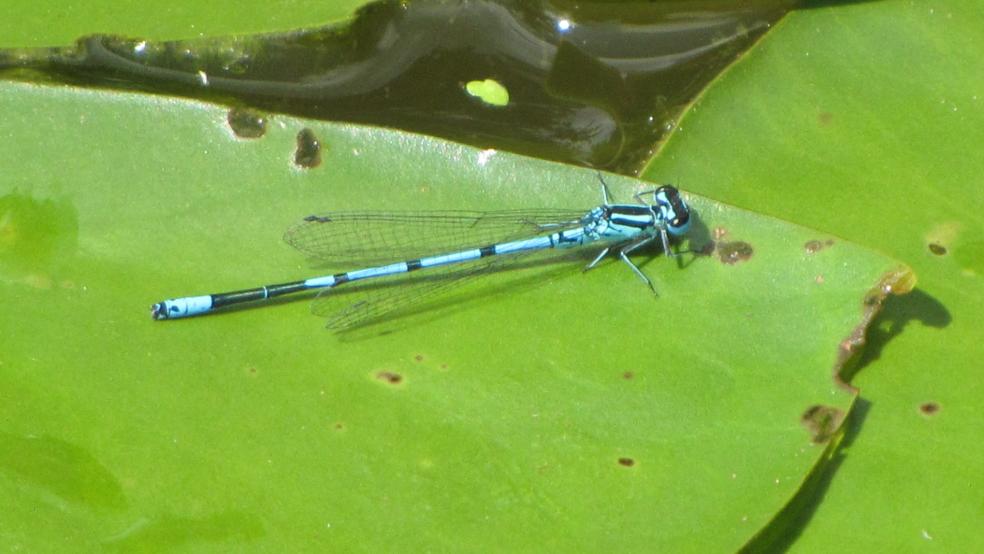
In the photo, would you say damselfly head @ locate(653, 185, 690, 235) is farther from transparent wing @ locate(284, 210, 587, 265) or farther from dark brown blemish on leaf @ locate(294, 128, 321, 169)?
dark brown blemish on leaf @ locate(294, 128, 321, 169)

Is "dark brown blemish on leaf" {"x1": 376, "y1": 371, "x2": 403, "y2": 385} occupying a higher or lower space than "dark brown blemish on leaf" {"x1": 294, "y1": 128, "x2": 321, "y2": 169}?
lower

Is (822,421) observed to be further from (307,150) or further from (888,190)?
(307,150)

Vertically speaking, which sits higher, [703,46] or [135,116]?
[135,116]

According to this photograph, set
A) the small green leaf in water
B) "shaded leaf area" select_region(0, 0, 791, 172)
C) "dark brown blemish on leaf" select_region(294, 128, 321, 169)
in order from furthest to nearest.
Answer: the small green leaf in water, "shaded leaf area" select_region(0, 0, 791, 172), "dark brown blemish on leaf" select_region(294, 128, 321, 169)

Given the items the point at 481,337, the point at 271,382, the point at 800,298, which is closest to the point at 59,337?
the point at 271,382

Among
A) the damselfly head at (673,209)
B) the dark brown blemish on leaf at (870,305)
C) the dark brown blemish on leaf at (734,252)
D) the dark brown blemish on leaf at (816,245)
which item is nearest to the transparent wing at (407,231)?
the damselfly head at (673,209)

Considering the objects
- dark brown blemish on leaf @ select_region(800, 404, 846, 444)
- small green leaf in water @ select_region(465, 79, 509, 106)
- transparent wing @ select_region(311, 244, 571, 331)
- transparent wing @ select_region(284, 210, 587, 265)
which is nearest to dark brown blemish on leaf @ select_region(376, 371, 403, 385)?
transparent wing @ select_region(311, 244, 571, 331)

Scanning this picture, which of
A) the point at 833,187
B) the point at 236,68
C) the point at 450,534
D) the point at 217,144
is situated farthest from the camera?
the point at 236,68

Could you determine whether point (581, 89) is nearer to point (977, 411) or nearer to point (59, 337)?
point (977, 411)
